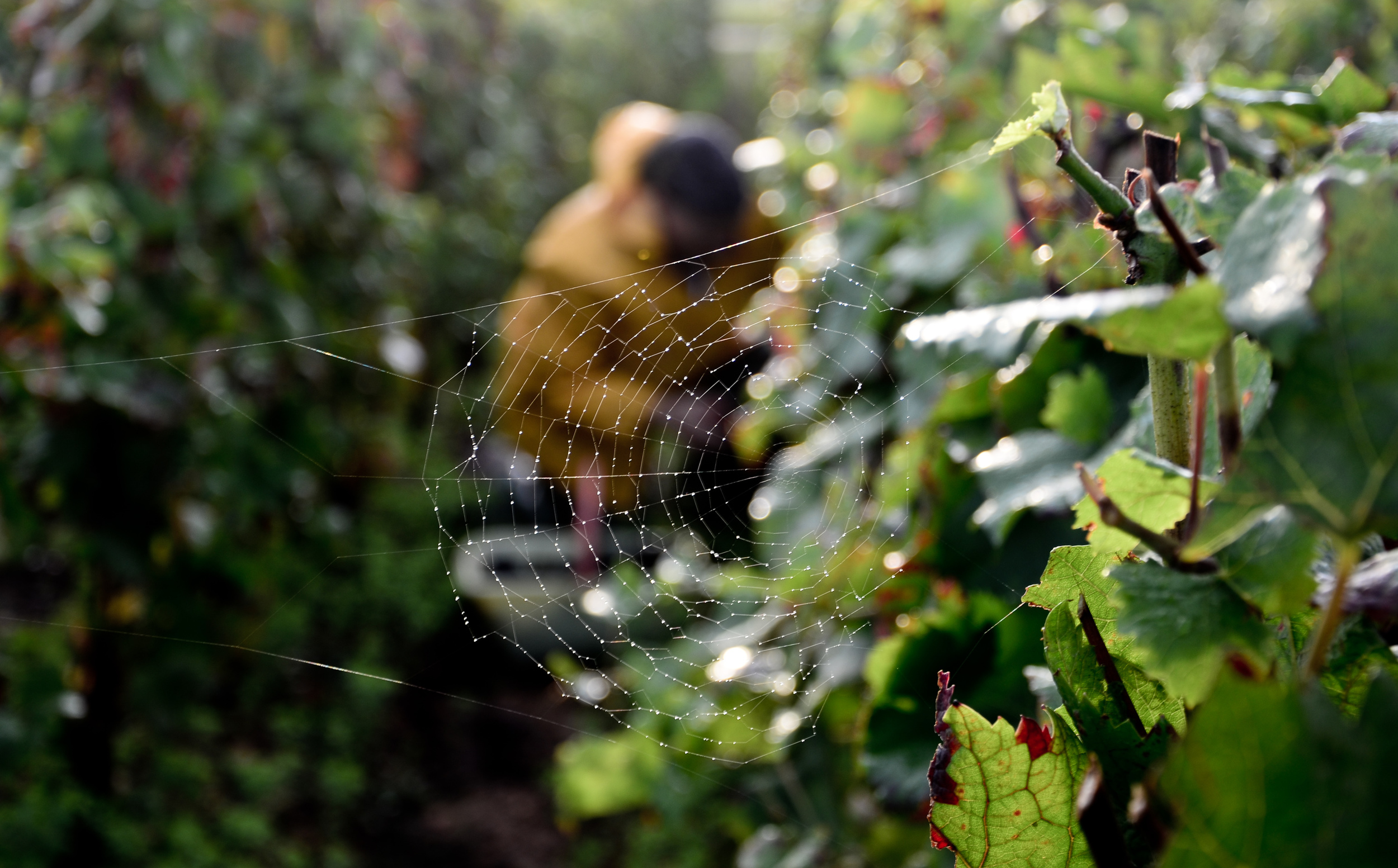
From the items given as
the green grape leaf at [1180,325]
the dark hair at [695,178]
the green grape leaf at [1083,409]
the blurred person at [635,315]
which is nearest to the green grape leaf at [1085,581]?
the green grape leaf at [1180,325]

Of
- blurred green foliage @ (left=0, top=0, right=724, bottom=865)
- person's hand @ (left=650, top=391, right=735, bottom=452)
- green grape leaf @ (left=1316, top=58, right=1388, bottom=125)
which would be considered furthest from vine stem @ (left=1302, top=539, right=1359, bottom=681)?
person's hand @ (left=650, top=391, right=735, bottom=452)

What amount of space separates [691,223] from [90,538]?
1917 millimetres

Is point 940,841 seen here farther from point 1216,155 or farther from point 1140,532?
point 1216,155

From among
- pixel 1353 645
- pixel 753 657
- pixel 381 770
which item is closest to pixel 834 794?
pixel 753 657

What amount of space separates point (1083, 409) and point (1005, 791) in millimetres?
297

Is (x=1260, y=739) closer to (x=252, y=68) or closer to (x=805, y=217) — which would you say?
(x=805, y=217)

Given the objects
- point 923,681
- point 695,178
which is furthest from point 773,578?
point 695,178

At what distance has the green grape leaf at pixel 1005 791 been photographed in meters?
0.33

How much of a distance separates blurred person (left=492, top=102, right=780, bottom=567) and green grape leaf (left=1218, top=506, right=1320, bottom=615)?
86.6 inches

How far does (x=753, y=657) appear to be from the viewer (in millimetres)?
1043

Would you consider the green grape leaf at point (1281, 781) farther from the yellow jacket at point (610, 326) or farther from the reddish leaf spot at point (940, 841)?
the yellow jacket at point (610, 326)

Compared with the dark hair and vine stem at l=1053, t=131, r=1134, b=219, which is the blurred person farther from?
vine stem at l=1053, t=131, r=1134, b=219

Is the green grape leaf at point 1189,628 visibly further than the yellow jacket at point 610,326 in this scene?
No

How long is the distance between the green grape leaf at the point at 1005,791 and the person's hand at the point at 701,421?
200 centimetres
